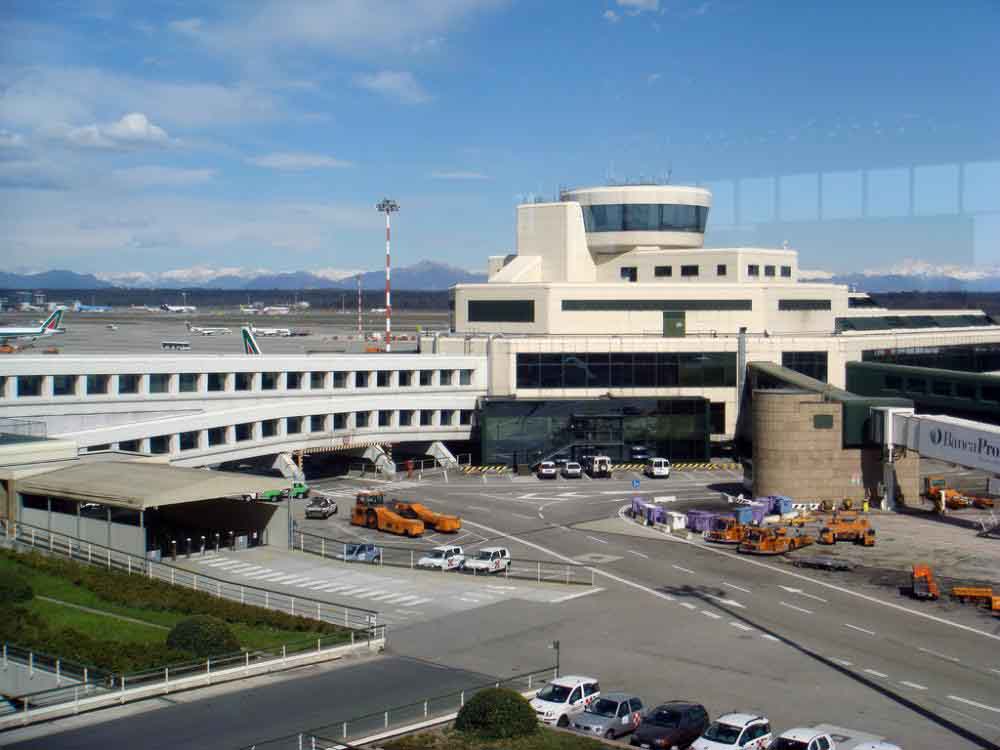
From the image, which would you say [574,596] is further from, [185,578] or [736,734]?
[736,734]

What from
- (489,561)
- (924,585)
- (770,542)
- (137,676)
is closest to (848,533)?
(770,542)

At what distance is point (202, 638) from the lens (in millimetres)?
30641

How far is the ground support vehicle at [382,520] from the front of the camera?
55469 mm

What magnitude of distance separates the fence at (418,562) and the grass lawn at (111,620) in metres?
12.8

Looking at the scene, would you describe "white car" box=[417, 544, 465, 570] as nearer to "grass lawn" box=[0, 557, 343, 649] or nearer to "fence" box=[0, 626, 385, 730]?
"grass lawn" box=[0, 557, 343, 649]

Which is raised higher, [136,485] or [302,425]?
[302,425]

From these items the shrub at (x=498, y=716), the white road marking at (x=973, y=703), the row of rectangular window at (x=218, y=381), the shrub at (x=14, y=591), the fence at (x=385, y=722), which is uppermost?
the row of rectangular window at (x=218, y=381)

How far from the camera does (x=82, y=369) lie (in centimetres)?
6156

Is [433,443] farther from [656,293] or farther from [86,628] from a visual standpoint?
[86,628]

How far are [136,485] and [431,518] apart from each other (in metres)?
16.1

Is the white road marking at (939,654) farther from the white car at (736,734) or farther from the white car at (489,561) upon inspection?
the white car at (489,561)

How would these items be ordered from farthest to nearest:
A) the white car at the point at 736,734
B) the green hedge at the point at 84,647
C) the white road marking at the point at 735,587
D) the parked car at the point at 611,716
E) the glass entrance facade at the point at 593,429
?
the glass entrance facade at the point at 593,429 < the white road marking at the point at 735,587 < the green hedge at the point at 84,647 < the parked car at the point at 611,716 < the white car at the point at 736,734

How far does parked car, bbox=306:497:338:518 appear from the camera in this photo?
196ft

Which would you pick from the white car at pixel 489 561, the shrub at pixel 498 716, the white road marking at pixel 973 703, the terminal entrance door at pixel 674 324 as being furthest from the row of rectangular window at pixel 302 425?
the white road marking at pixel 973 703
